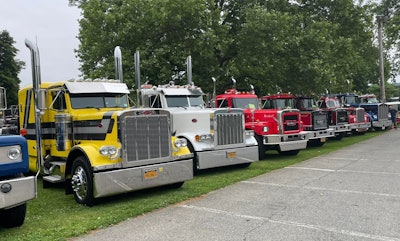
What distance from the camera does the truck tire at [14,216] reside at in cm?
575

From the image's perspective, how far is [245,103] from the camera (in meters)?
14.2

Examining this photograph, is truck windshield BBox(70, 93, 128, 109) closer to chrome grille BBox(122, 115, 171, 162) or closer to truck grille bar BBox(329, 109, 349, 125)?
chrome grille BBox(122, 115, 171, 162)

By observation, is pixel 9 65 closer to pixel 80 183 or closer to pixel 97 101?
pixel 97 101

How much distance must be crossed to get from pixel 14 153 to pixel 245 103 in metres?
9.93

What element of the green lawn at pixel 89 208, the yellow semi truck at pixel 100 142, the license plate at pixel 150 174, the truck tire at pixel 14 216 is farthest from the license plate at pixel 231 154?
the truck tire at pixel 14 216

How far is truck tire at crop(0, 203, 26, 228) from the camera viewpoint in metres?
5.75

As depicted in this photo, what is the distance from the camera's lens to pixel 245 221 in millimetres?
5879

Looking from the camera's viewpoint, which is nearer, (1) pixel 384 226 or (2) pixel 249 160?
(1) pixel 384 226

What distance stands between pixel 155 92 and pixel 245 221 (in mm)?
6535

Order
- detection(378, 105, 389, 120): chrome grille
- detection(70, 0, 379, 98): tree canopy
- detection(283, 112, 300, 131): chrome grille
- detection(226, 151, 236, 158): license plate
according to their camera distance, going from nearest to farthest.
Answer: detection(226, 151, 236, 158): license plate, detection(283, 112, 300, 131): chrome grille, detection(70, 0, 379, 98): tree canopy, detection(378, 105, 389, 120): chrome grille

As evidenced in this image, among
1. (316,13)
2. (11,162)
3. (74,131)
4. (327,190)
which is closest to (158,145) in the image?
(74,131)

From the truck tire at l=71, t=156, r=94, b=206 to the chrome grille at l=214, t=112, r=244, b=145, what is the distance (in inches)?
155

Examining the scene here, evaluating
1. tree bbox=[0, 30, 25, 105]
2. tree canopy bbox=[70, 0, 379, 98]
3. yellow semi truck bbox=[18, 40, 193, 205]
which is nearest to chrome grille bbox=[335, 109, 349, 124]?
tree canopy bbox=[70, 0, 379, 98]

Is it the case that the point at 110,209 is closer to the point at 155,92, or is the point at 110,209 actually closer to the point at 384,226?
the point at 384,226
